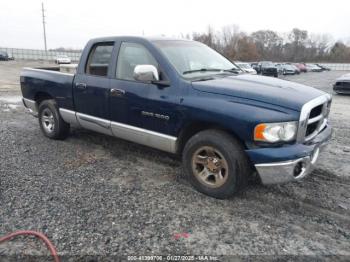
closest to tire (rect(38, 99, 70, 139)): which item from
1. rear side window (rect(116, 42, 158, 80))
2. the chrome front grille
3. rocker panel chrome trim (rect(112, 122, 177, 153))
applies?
rocker panel chrome trim (rect(112, 122, 177, 153))

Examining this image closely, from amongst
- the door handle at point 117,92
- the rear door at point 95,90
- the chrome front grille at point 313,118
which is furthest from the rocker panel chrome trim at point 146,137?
the chrome front grille at point 313,118

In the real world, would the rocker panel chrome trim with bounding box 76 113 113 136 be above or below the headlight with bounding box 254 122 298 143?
below

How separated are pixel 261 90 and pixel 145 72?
1352 mm

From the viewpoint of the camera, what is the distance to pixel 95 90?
4.62 m

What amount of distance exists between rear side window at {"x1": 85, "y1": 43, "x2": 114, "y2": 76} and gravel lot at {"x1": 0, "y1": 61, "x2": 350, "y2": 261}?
1.34 metres

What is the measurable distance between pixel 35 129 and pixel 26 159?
2068 millimetres

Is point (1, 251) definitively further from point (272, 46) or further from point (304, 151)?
point (272, 46)

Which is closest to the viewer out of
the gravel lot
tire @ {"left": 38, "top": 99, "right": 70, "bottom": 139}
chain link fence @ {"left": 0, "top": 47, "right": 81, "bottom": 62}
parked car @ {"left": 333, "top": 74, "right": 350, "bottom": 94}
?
the gravel lot

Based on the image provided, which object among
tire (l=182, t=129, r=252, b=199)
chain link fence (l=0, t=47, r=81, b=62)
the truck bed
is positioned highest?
chain link fence (l=0, t=47, r=81, b=62)

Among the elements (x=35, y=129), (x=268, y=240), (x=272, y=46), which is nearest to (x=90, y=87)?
(x=35, y=129)

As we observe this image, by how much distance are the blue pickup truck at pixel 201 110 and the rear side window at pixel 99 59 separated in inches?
0.6

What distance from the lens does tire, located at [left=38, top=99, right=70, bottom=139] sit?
5578 millimetres

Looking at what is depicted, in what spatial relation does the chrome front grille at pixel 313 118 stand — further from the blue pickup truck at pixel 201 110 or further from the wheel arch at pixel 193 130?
the wheel arch at pixel 193 130

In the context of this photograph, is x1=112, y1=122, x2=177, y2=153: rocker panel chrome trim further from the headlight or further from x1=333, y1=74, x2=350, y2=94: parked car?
x1=333, y1=74, x2=350, y2=94: parked car
